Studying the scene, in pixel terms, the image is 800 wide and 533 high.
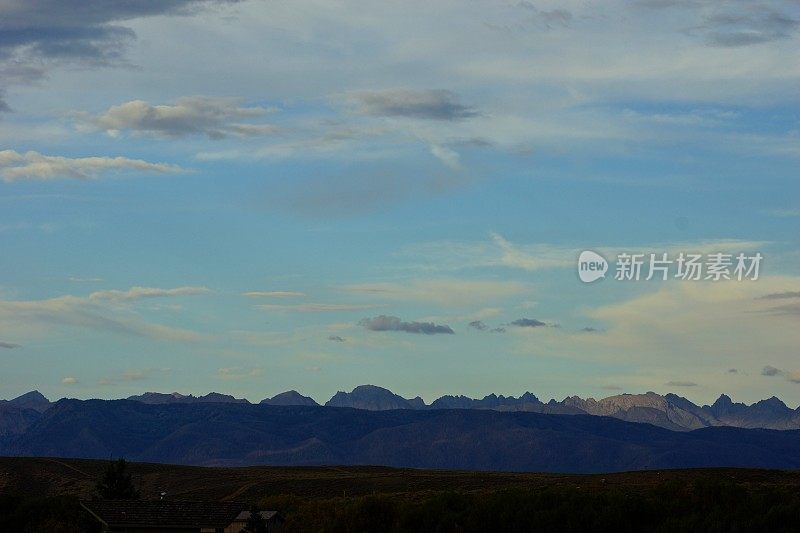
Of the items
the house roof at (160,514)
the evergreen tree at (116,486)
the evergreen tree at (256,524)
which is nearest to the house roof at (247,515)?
the house roof at (160,514)

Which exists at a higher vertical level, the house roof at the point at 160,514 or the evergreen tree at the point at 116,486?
the evergreen tree at the point at 116,486

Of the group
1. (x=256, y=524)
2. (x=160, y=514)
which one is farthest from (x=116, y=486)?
(x=256, y=524)

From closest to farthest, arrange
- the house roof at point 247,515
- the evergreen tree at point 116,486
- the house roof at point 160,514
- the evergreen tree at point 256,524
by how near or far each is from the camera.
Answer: the evergreen tree at point 256,524
the house roof at point 160,514
the house roof at point 247,515
the evergreen tree at point 116,486

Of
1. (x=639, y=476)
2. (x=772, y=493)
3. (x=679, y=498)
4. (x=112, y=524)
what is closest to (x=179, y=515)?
(x=112, y=524)

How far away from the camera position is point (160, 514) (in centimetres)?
10944

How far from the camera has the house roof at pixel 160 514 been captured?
109000 mm

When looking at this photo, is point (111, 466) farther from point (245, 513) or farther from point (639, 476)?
point (639, 476)

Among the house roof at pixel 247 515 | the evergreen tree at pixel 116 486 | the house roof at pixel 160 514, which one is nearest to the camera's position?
the house roof at pixel 160 514

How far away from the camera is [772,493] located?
122875 millimetres

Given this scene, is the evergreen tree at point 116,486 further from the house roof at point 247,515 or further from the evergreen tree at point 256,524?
the evergreen tree at point 256,524

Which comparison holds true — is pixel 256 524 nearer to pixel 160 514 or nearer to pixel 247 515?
pixel 160 514

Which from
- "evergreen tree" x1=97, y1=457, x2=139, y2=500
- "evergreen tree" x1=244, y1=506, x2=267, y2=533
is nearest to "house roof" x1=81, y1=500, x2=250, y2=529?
"evergreen tree" x1=244, y1=506, x2=267, y2=533

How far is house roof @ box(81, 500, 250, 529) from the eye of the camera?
358ft

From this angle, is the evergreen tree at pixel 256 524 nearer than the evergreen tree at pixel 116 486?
Yes
